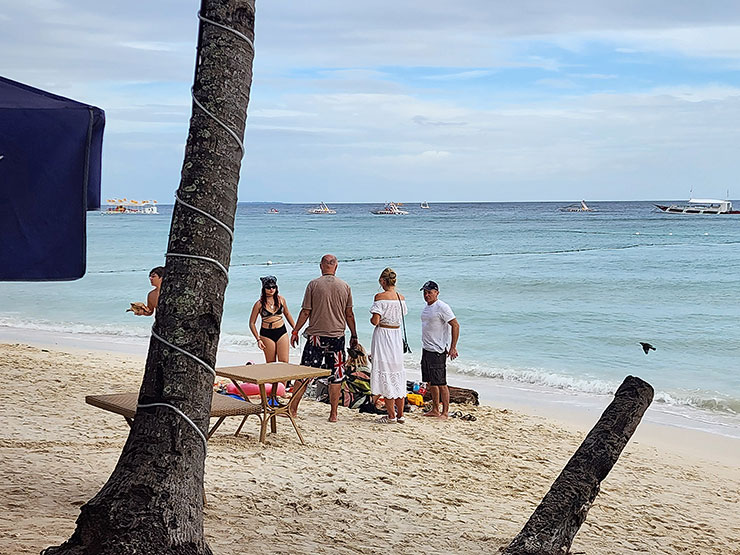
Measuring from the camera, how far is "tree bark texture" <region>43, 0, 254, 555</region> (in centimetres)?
298

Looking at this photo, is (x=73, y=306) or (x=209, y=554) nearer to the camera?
(x=209, y=554)

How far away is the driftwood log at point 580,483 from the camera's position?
12.8 feet

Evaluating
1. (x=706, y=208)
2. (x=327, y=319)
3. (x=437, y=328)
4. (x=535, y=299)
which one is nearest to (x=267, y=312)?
(x=327, y=319)

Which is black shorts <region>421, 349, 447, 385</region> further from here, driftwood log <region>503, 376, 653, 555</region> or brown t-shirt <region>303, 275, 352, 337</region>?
driftwood log <region>503, 376, 653, 555</region>

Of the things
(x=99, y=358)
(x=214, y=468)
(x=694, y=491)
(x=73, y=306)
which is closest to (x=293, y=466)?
(x=214, y=468)

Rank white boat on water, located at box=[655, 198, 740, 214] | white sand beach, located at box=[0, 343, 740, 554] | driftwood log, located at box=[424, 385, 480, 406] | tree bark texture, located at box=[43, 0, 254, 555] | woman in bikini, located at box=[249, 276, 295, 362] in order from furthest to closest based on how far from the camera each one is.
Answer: white boat on water, located at box=[655, 198, 740, 214] → driftwood log, located at box=[424, 385, 480, 406] → woman in bikini, located at box=[249, 276, 295, 362] → white sand beach, located at box=[0, 343, 740, 554] → tree bark texture, located at box=[43, 0, 254, 555]

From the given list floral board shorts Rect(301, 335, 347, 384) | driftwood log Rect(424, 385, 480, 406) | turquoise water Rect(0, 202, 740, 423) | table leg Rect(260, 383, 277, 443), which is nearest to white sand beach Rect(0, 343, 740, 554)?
table leg Rect(260, 383, 277, 443)

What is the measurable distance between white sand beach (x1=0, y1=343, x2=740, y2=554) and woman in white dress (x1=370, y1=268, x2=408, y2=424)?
1.24 feet

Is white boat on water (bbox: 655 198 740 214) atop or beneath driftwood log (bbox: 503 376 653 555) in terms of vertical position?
atop

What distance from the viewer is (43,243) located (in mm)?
3145

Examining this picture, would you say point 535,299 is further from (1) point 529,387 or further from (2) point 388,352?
(2) point 388,352

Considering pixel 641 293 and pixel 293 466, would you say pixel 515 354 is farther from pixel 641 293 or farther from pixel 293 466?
pixel 641 293

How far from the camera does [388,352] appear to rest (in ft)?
25.5

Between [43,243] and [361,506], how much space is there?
2682mm
